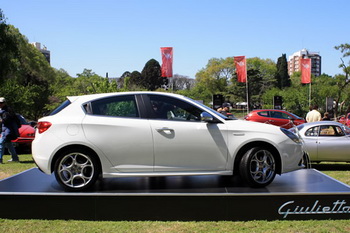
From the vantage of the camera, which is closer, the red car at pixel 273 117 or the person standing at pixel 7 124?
the person standing at pixel 7 124

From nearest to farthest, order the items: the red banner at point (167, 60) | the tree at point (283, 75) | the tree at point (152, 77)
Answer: the red banner at point (167, 60) → the tree at point (283, 75) → the tree at point (152, 77)

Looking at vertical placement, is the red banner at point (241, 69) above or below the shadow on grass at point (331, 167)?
above

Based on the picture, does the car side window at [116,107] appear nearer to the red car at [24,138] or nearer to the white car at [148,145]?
the white car at [148,145]

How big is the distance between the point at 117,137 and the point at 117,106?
1.69 feet

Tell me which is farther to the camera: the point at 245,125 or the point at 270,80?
the point at 270,80

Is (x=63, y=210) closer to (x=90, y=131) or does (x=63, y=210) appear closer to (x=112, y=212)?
(x=112, y=212)

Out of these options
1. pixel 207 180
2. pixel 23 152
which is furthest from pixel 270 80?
pixel 207 180

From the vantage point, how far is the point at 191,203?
471cm

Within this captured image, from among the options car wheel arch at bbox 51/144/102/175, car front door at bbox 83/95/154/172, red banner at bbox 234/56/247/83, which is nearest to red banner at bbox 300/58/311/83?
red banner at bbox 234/56/247/83

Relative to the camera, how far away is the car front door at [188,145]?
16.7ft

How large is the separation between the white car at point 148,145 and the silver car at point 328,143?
173 inches

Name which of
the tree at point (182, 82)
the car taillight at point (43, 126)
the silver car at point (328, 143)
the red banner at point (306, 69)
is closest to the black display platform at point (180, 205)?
the car taillight at point (43, 126)

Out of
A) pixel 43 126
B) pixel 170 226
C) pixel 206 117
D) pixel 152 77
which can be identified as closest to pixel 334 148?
pixel 206 117

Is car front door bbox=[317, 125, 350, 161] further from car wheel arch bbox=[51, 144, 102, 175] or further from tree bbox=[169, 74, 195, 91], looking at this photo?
tree bbox=[169, 74, 195, 91]
